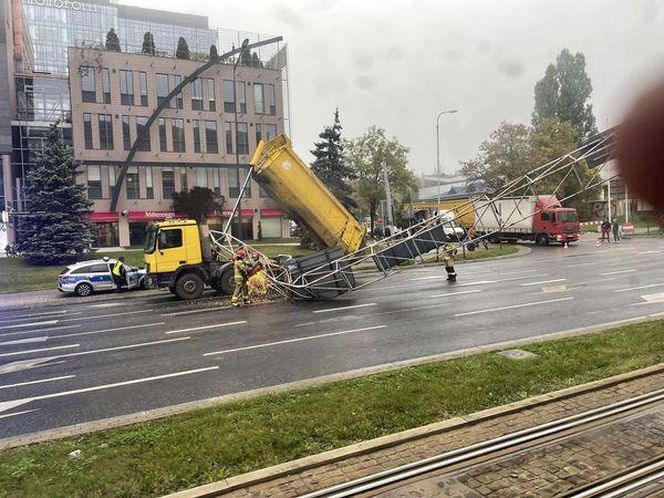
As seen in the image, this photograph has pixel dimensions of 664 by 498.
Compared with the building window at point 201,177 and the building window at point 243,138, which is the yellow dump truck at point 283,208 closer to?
the building window at point 201,177

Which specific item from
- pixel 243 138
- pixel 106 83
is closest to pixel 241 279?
pixel 243 138

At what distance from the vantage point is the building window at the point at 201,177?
5269 centimetres

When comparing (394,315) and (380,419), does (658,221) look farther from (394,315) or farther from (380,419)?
(394,315)

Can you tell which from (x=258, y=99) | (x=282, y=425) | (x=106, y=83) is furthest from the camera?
(x=258, y=99)

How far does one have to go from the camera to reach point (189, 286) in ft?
61.9

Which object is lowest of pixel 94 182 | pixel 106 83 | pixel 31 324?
pixel 31 324

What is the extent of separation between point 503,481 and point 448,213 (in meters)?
12.0

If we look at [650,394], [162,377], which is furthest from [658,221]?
[162,377]

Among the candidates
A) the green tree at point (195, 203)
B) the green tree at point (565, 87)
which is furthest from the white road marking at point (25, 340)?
the green tree at point (195, 203)

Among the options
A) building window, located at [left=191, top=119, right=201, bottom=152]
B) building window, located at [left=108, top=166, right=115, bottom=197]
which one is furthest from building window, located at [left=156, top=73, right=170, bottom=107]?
building window, located at [left=108, top=166, right=115, bottom=197]

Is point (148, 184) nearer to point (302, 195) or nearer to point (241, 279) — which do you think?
point (302, 195)

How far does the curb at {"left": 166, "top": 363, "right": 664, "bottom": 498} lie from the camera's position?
4.60 m

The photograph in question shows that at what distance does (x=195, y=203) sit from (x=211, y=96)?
12446mm

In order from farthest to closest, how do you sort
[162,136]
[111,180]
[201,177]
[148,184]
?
[201,177] < [162,136] < [148,184] < [111,180]
